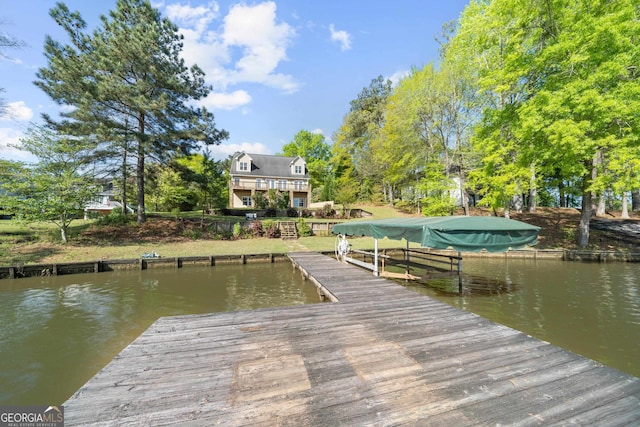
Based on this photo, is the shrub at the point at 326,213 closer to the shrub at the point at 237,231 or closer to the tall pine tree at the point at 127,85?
the shrub at the point at 237,231

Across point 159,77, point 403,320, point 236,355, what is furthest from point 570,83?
point 159,77

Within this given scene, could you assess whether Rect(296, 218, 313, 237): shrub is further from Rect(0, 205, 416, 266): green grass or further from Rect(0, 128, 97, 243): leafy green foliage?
Rect(0, 128, 97, 243): leafy green foliage

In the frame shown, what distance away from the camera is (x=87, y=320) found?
23.5 ft

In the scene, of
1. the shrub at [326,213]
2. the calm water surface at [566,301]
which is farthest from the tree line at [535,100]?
the shrub at [326,213]

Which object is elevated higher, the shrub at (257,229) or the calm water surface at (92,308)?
the shrub at (257,229)

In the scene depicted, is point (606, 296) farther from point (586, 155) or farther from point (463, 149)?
point (463, 149)

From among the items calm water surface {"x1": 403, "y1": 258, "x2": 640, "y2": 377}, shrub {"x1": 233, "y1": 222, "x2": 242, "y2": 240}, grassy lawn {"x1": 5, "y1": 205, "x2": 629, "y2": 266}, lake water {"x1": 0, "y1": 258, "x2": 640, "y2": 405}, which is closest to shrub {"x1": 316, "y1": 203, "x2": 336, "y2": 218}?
grassy lawn {"x1": 5, "y1": 205, "x2": 629, "y2": 266}

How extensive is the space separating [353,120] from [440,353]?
39.9 metres

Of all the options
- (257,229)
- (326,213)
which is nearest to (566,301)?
(257,229)

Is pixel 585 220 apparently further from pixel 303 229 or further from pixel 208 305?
pixel 208 305

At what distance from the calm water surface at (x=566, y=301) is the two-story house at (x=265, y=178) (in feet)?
98.5

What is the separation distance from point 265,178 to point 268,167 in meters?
2.64

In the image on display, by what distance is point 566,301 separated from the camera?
8.24 metres

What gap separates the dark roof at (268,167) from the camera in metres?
39.1
